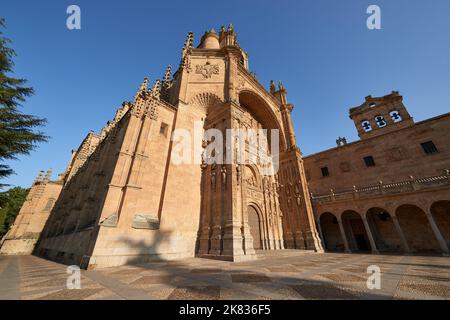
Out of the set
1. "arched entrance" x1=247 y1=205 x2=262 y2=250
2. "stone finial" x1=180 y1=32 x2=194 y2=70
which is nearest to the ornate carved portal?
"arched entrance" x1=247 y1=205 x2=262 y2=250

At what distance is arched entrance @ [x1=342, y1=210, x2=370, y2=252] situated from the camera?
1941 centimetres

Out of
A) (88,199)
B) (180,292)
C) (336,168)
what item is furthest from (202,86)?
(336,168)

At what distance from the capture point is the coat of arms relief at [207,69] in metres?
15.7

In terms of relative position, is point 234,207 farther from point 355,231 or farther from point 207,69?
point 355,231

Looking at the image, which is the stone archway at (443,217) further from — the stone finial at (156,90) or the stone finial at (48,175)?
the stone finial at (48,175)

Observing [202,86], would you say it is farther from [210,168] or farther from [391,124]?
[391,124]

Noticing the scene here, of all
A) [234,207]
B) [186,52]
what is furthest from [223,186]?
[186,52]

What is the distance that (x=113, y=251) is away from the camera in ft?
25.0

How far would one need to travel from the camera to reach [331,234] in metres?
20.7

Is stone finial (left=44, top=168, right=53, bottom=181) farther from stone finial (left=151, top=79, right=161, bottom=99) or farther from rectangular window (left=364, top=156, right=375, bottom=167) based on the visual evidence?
rectangular window (left=364, top=156, right=375, bottom=167)

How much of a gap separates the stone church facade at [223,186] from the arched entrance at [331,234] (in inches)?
4.3

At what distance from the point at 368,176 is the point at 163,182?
74.7 feet

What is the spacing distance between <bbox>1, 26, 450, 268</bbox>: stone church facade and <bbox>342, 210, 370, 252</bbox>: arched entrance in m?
0.11

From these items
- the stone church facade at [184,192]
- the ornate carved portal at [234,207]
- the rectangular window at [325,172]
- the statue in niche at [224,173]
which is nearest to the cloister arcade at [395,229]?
the rectangular window at [325,172]
